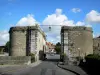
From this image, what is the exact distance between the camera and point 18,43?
60.9 meters

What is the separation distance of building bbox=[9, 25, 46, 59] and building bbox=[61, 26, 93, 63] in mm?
6430

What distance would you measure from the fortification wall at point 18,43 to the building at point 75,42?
30.5ft

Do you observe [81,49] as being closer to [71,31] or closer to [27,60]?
[71,31]

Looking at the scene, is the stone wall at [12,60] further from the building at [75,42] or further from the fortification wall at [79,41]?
the fortification wall at [79,41]

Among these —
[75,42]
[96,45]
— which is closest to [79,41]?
[75,42]

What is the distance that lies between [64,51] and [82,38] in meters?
4.92

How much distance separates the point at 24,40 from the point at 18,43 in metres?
1.55

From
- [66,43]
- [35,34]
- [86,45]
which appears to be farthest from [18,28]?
[86,45]

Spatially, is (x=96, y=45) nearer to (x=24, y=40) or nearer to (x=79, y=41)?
(x=79, y=41)

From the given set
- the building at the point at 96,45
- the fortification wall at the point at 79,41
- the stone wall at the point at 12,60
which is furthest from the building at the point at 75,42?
the stone wall at the point at 12,60

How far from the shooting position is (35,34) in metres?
60.3

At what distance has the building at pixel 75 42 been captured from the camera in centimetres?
5791

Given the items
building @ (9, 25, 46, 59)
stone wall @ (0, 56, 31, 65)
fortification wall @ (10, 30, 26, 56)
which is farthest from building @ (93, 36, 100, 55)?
stone wall @ (0, 56, 31, 65)

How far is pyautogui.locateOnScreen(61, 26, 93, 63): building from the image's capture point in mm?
57906
